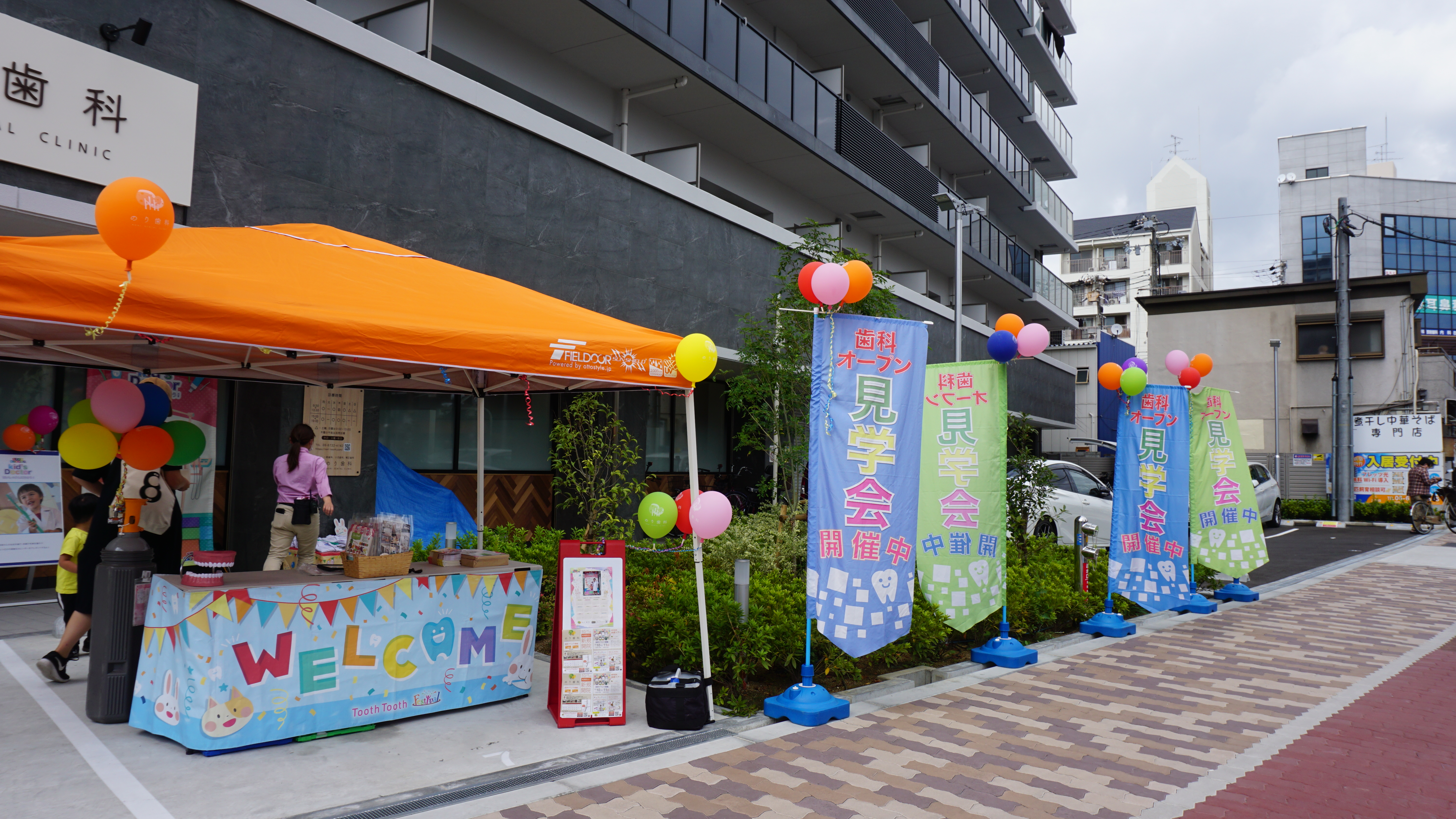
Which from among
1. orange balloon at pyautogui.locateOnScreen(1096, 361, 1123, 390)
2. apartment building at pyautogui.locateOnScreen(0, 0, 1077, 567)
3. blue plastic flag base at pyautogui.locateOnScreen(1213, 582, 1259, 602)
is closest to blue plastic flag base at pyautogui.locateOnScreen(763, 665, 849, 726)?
apartment building at pyautogui.locateOnScreen(0, 0, 1077, 567)

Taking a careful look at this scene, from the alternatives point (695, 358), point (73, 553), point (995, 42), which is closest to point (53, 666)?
point (73, 553)

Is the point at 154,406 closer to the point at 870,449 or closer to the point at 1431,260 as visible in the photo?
the point at 870,449

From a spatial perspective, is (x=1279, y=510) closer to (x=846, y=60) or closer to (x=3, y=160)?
(x=846, y=60)

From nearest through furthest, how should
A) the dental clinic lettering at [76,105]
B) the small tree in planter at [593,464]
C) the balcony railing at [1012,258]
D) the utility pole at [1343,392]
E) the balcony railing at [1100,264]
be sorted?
→ the dental clinic lettering at [76,105]
the small tree in planter at [593,464]
the balcony railing at [1012,258]
the utility pole at [1343,392]
the balcony railing at [1100,264]

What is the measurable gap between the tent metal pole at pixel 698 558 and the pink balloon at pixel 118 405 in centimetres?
345

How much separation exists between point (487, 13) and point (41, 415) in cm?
733

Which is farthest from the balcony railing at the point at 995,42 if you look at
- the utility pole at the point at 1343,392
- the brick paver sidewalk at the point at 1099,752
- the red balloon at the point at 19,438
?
the red balloon at the point at 19,438

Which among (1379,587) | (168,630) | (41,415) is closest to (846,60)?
(1379,587)

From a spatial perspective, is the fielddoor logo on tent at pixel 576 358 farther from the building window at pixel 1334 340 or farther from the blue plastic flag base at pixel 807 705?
the building window at pixel 1334 340

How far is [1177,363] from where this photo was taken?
10242mm

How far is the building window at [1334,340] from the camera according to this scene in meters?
29.0

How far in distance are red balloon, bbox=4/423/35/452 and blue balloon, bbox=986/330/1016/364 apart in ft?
30.6

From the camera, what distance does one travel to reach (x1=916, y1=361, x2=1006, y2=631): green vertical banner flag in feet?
24.1

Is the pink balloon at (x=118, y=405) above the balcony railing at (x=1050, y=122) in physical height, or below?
below
